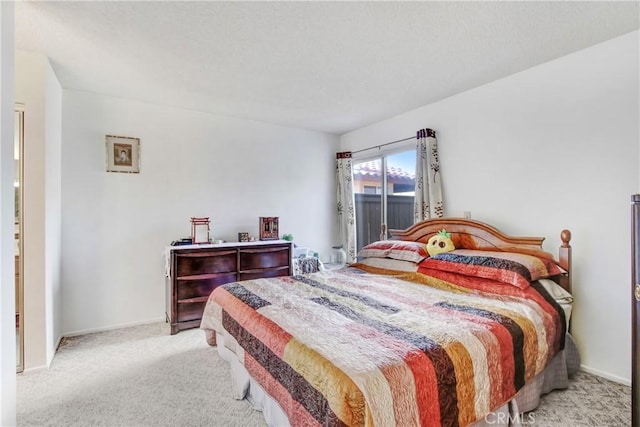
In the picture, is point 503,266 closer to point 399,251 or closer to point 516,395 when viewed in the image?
point 516,395

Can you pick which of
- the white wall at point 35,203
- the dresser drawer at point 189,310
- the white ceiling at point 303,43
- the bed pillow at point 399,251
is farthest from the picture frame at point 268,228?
the white wall at point 35,203

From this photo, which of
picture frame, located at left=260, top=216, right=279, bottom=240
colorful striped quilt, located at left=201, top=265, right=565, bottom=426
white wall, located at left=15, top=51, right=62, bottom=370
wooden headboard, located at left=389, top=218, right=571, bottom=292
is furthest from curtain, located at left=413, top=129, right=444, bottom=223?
white wall, located at left=15, top=51, right=62, bottom=370

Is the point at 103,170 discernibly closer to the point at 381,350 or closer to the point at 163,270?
the point at 163,270

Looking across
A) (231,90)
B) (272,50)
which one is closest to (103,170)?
(231,90)

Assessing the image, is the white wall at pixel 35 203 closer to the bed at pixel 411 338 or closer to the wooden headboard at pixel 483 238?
the bed at pixel 411 338

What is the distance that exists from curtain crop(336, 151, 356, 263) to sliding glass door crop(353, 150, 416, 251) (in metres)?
0.14

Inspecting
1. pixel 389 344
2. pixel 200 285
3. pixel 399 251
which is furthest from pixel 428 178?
pixel 200 285

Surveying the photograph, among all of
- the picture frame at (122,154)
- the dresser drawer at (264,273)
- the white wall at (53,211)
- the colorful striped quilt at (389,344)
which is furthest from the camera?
the dresser drawer at (264,273)

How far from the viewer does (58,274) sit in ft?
9.98

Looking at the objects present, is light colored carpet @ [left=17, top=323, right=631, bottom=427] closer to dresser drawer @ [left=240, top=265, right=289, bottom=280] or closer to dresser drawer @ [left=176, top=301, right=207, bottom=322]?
dresser drawer @ [left=176, top=301, right=207, bottom=322]

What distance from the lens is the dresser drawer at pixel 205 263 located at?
3.27 meters

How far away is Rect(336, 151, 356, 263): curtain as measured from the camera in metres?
4.68

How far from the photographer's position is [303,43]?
90.4 inches

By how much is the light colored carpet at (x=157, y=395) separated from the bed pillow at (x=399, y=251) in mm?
1365
